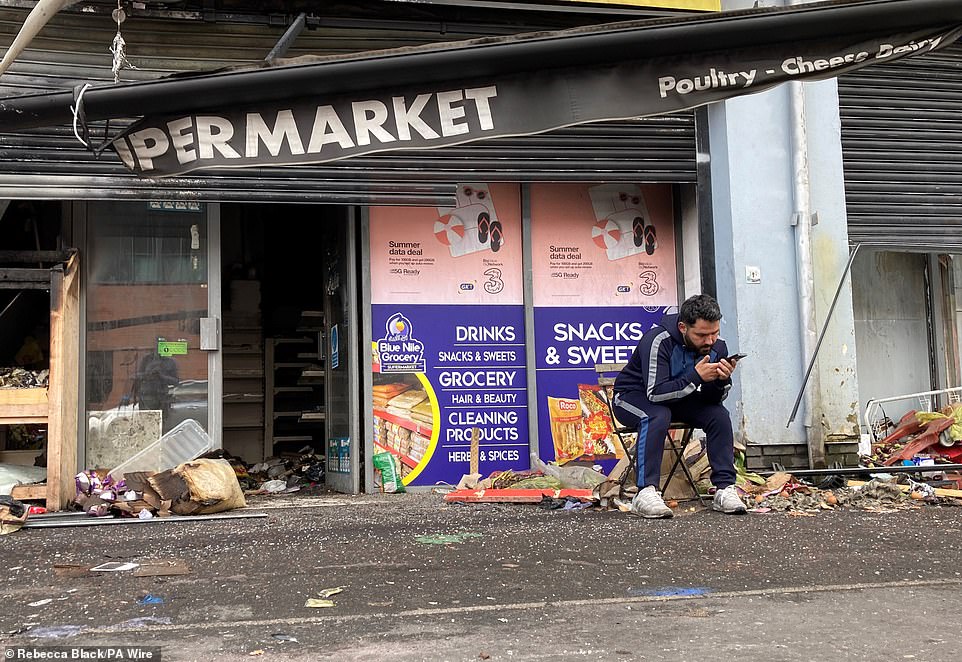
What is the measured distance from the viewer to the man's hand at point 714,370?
17.5 feet

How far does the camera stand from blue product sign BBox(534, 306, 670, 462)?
7.73 meters

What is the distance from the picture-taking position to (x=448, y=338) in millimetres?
7594

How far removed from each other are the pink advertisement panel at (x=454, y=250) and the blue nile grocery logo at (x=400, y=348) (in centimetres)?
20

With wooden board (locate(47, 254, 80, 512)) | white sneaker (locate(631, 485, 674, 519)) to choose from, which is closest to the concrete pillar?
white sneaker (locate(631, 485, 674, 519))

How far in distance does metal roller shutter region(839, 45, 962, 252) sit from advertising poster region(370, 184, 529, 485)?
9.78 feet

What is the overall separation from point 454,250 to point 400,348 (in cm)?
96

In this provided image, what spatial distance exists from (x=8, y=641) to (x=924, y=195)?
7.62 m

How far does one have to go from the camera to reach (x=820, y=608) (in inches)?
A: 127

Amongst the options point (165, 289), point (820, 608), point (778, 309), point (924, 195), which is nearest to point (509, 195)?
point (778, 309)

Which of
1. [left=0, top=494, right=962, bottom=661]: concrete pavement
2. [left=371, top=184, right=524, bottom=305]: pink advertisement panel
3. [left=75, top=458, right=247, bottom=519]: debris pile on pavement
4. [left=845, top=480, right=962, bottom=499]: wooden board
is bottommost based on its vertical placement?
[left=845, top=480, right=962, bottom=499]: wooden board

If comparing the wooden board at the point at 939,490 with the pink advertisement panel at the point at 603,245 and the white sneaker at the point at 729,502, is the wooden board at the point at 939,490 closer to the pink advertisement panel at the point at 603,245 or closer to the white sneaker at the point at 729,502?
the white sneaker at the point at 729,502

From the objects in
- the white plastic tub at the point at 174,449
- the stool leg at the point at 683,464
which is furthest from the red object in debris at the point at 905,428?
the white plastic tub at the point at 174,449

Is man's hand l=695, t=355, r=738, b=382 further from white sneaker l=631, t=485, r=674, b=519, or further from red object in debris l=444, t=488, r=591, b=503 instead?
red object in debris l=444, t=488, r=591, b=503

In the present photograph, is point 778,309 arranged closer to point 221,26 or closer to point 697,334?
point 697,334
